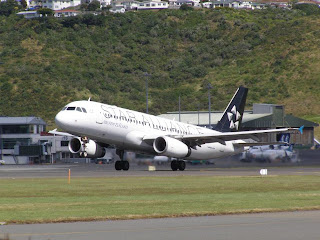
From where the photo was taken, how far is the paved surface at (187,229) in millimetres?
17891

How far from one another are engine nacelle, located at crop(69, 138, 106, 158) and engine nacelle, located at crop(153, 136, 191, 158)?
13.9 ft

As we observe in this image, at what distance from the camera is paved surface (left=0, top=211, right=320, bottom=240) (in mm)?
17891

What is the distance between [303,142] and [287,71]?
44770mm

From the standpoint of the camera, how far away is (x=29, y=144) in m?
107

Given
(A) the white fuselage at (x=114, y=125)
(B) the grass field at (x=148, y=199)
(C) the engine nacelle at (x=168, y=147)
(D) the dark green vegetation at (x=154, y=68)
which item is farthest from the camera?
(D) the dark green vegetation at (x=154, y=68)

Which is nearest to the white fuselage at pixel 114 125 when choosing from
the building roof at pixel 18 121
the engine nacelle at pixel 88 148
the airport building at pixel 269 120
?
the engine nacelle at pixel 88 148

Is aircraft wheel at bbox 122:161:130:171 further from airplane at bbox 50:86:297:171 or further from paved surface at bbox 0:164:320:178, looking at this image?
paved surface at bbox 0:164:320:178

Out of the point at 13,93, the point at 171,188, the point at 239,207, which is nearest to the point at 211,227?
the point at 239,207

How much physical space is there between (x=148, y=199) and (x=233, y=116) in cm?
3773

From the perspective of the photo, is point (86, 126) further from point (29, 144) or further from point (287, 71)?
point (287, 71)

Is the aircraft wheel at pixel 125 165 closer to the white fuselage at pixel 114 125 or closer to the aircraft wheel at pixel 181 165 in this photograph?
the white fuselage at pixel 114 125

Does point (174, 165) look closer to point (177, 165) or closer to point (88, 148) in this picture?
point (177, 165)

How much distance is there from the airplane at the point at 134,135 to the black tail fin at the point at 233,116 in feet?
9.49

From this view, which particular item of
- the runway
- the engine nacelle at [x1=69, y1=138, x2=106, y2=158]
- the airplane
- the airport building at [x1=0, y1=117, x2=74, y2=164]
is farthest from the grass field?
the airport building at [x1=0, y1=117, x2=74, y2=164]
